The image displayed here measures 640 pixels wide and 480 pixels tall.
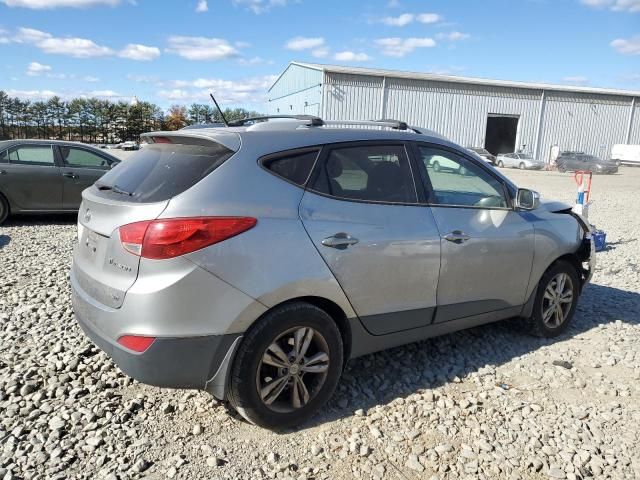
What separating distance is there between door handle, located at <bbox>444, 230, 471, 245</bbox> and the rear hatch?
1.67 m

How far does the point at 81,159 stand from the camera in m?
9.70

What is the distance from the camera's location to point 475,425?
319 cm

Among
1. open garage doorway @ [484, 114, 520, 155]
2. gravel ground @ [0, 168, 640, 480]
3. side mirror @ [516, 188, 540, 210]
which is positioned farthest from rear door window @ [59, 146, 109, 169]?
open garage doorway @ [484, 114, 520, 155]

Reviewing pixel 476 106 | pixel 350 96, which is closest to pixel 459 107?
pixel 476 106

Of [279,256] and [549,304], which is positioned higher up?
[279,256]

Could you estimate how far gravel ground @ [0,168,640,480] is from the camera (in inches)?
108

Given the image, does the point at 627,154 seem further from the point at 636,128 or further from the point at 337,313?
the point at 337,313

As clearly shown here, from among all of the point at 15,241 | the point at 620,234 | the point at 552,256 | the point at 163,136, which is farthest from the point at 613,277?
the point at 15,241

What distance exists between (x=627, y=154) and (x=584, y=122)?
15.8 ft

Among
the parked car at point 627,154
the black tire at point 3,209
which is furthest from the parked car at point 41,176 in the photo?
the parked car at point 627,154

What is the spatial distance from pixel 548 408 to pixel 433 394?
2.52 feet

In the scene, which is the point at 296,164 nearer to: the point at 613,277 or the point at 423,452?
the point at 423,452

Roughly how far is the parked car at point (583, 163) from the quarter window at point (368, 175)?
3956 centimetres

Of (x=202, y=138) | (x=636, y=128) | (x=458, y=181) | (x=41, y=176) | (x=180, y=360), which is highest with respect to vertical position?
(x=636, y=128)
